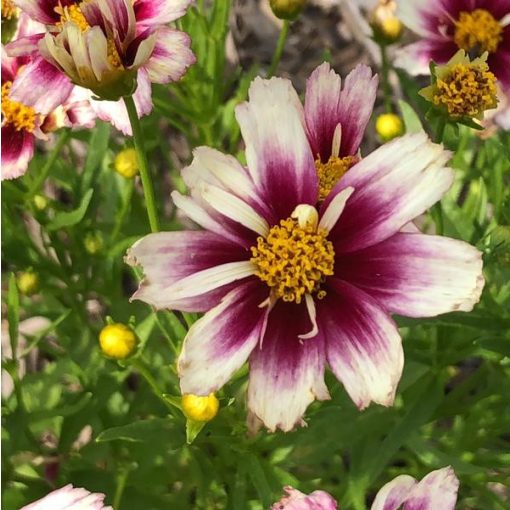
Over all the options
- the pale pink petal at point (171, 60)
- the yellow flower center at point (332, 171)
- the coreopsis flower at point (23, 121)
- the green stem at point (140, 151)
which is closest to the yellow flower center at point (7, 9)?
the coreopsis flower at point (23, 121)

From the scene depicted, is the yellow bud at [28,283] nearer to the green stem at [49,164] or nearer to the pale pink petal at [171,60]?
the green stem at [49,164]

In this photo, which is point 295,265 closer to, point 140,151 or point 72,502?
point 140,151

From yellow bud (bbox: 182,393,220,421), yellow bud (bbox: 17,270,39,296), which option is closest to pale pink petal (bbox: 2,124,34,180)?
yellow bud (bbox: 17,270,39,296)

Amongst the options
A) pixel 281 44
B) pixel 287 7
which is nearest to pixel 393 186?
pixel 287 7

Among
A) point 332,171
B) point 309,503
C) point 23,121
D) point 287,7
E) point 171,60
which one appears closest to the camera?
point 309,503

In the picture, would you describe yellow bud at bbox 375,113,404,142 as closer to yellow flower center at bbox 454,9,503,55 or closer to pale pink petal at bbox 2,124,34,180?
yellow flower center at bbox 454,9,503,55
